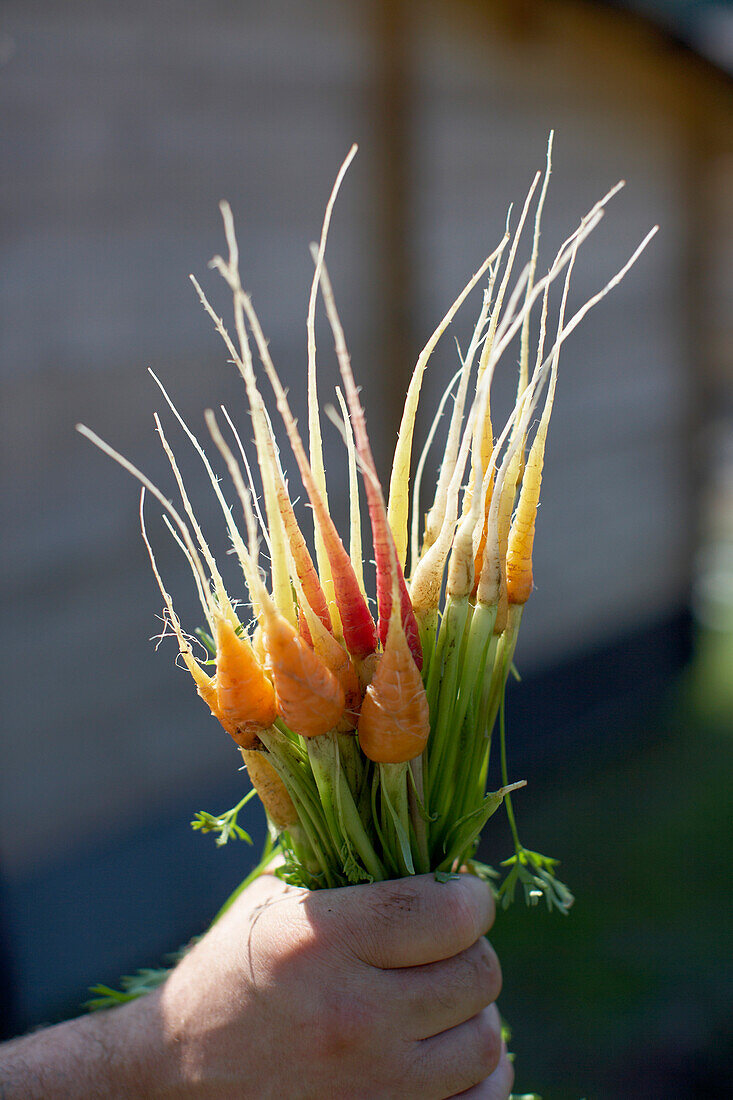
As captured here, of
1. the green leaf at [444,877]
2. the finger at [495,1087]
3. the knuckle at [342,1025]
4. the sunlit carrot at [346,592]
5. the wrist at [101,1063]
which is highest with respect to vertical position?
the sunlit carrot at [346,592]

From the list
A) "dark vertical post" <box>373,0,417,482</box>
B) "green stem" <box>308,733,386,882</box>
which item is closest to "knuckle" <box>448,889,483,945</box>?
"green stem" <box>308,733,386,882</box>

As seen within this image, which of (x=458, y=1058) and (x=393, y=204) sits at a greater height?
(x=393, y=204)

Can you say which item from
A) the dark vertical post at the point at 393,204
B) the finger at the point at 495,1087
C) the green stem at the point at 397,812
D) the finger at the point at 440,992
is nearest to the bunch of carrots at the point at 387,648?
the green stem at the point at 397,812

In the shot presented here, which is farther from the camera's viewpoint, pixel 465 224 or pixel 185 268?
pixel 465 224

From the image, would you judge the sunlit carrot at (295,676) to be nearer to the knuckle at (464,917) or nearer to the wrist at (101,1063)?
the knuckle at (464,917)

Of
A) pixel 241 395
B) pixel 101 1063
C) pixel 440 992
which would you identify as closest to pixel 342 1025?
pixel 440 992

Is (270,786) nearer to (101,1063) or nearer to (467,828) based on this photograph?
(467,828)

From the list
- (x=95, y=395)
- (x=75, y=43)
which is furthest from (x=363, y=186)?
(x=95, y=395)

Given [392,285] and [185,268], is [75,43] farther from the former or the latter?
[392,285]
